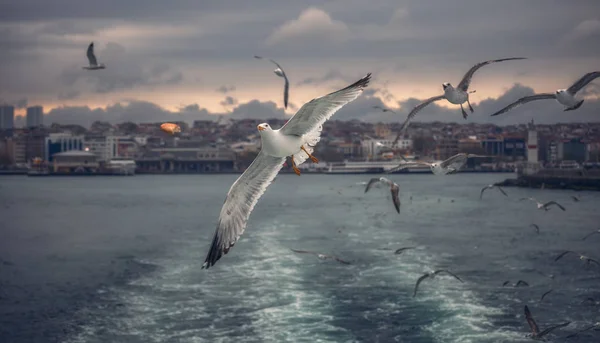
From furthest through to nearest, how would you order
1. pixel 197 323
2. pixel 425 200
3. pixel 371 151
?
pixel 371 151, pixel 425 200, pixel 197 323

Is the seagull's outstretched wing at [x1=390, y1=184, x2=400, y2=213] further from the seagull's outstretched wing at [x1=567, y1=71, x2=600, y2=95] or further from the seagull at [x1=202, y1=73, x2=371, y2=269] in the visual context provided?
the seagull at [x1=202, y1=73, x2=371, y2=269]

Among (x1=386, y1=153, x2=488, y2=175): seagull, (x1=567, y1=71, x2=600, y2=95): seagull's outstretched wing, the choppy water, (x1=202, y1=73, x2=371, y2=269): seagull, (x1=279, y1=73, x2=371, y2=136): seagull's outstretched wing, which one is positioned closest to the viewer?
Result: (x1=279, y1=73, x2=371, y2=136): seagull's outstretched wing

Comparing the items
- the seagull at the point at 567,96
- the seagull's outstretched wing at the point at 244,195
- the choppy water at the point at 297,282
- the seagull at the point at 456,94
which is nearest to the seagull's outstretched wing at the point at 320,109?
the seagull's outstretched wing at the point at 244,195

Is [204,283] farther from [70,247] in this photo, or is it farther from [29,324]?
[70,247]

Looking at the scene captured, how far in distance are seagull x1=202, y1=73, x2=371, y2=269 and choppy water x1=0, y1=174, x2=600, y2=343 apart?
9633 millimetres

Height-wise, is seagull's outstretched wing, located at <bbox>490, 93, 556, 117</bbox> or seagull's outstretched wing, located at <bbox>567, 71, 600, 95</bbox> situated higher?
seagull's outstretched wing, located at <bbox>567, 71, 600, 95</bbox>

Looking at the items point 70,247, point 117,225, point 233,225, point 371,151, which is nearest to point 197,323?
point 233,225

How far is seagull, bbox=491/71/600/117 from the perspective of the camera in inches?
366

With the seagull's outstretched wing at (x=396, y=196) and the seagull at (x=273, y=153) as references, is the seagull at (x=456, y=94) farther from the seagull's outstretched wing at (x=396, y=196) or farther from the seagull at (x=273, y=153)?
the seagull's outstretched wing at (x=396, y=196)

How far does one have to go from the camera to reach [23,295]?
22.7 metres

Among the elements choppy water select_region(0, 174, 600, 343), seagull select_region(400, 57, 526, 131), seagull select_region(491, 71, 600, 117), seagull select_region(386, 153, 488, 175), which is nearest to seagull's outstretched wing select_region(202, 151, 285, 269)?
seagull select_region(400, 57, 526, 131)

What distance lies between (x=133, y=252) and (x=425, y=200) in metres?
35.5

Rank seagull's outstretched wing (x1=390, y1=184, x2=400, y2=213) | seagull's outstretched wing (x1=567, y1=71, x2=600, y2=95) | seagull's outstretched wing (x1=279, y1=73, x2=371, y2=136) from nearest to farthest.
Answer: seagull's outstretched wing (x1=279, y1=73, x2=371, y2=136)
seagull's outstretched wing (x1=567, y1=71, x2=600, y2=95)
seagull's outstretched wing (x1=390, y1=184, x2=400, y2=213)

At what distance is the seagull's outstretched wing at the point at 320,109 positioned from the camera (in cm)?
646
